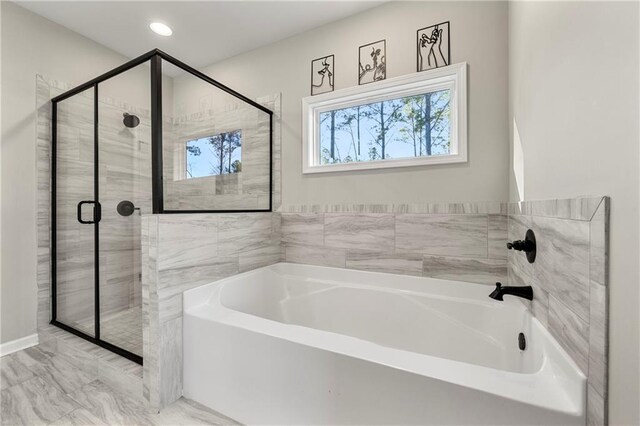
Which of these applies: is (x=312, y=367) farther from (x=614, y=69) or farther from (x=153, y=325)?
(x=614, y=69)

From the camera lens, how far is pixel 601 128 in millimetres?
711

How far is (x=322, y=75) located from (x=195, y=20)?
1142 millimetres

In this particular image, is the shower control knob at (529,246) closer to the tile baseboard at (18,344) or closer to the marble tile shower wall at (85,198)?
the marble tile shower wall at (85,198)

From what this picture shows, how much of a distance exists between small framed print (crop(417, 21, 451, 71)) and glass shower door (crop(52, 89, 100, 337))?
2.42m

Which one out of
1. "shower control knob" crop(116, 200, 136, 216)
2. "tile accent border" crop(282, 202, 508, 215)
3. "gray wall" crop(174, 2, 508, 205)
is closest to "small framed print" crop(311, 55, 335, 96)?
"gray wall" crop(174, 2, 508, 205)

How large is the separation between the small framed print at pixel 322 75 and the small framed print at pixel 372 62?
0.82 feet

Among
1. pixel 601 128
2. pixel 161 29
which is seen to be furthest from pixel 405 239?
pixel 161 29

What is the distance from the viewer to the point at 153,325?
1430 millimetres

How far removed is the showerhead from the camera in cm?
190

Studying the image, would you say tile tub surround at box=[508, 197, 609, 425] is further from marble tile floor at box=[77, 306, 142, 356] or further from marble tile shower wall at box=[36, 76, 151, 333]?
marble tile shower wall at box=[36, 76, 151, 333]

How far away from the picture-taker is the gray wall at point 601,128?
596mm

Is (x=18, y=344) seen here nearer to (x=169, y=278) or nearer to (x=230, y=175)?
(x=169, y=278)

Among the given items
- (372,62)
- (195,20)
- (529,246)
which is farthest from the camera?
(195,20)

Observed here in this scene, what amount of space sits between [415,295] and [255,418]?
1172 millimetres
